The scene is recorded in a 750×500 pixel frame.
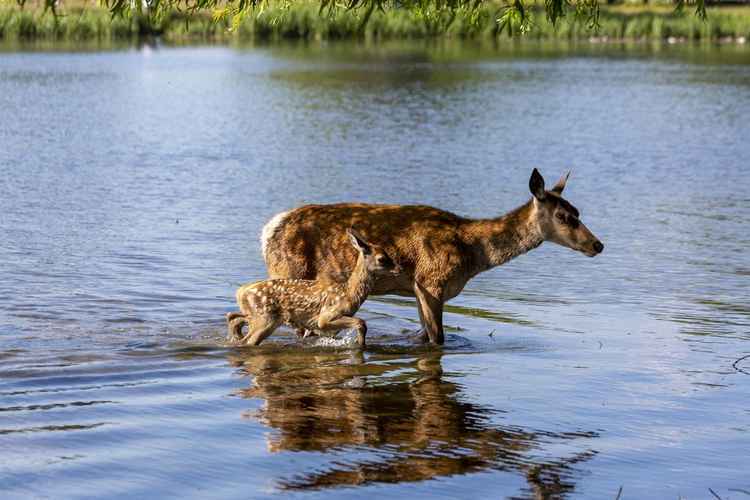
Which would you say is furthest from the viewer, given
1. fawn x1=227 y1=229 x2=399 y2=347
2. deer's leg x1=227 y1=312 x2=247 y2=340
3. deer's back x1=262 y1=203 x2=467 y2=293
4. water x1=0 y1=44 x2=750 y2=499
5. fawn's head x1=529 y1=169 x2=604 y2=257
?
fawn's head x1=529 y1=169 x2=604 y2=257

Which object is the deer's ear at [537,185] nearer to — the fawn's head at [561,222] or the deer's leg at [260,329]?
the fawn's head at [561,222]

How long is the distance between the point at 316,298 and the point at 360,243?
0.58 metres

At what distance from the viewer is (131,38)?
72.0 m

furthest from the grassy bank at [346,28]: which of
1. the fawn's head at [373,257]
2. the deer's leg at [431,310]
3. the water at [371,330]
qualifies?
the fawn's head at [373,257]

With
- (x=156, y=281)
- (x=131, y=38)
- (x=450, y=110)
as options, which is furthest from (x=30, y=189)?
(x=131, y=38)

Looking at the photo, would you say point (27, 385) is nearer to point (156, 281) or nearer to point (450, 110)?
point (156, 281)

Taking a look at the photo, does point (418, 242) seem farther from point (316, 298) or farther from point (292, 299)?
point (292, 299)

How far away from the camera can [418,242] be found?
41.2ft

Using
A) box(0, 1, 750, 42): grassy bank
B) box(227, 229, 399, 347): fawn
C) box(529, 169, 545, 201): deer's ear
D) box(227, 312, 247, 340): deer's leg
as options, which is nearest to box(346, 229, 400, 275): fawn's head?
box(227, 229, 399, 347): fawn

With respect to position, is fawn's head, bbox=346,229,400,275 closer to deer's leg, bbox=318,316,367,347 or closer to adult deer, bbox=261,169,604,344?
adult deer, bbox=261,169,604,344

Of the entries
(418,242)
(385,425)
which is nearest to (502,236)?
(418,242)

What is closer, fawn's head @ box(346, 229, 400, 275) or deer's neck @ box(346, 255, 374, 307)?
fawn's head @ box(346, 229, 400, 275)

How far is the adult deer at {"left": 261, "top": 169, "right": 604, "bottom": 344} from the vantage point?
1256 centimetres

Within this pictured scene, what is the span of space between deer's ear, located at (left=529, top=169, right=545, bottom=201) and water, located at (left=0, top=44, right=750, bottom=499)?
1.29m
